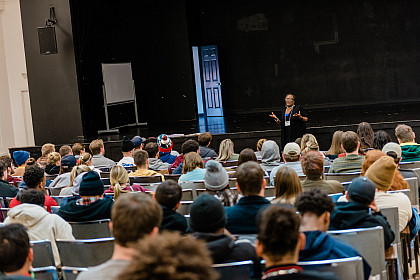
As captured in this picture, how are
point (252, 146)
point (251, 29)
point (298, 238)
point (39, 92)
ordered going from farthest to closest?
point (251, 29) → point (39, 92) → point (252, 146) → point (298, 238)

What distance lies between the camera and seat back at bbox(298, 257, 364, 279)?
8.70ft

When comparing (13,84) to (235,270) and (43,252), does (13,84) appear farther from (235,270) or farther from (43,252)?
(235,270)

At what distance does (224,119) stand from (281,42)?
3003 millimetres

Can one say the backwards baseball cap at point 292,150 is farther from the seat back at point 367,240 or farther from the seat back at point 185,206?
the seat back at point 367,240

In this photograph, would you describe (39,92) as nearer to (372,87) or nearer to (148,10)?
(148,10)

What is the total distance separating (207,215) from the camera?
2947 millimetres

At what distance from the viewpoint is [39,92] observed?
13727mm

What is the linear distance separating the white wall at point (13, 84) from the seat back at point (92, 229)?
12253mm

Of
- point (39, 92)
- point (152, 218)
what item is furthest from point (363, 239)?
point (39, 92)

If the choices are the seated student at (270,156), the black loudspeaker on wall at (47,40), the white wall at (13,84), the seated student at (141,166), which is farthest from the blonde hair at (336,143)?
the white wall at (13,84)

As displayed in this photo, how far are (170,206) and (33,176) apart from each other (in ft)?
6.78

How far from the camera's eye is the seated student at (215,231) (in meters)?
2.91

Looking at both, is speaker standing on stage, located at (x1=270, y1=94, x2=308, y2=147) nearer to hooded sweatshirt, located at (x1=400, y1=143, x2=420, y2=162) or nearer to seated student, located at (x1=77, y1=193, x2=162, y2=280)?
hooded sweatshirt, located at (x1=400, y1=143, x2=420, y2=162)

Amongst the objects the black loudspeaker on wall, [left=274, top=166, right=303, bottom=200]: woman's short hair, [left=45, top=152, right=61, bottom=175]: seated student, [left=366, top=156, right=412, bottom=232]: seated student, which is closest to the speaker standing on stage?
[left=45, top=152, right=61, bottom=175]: seated student
